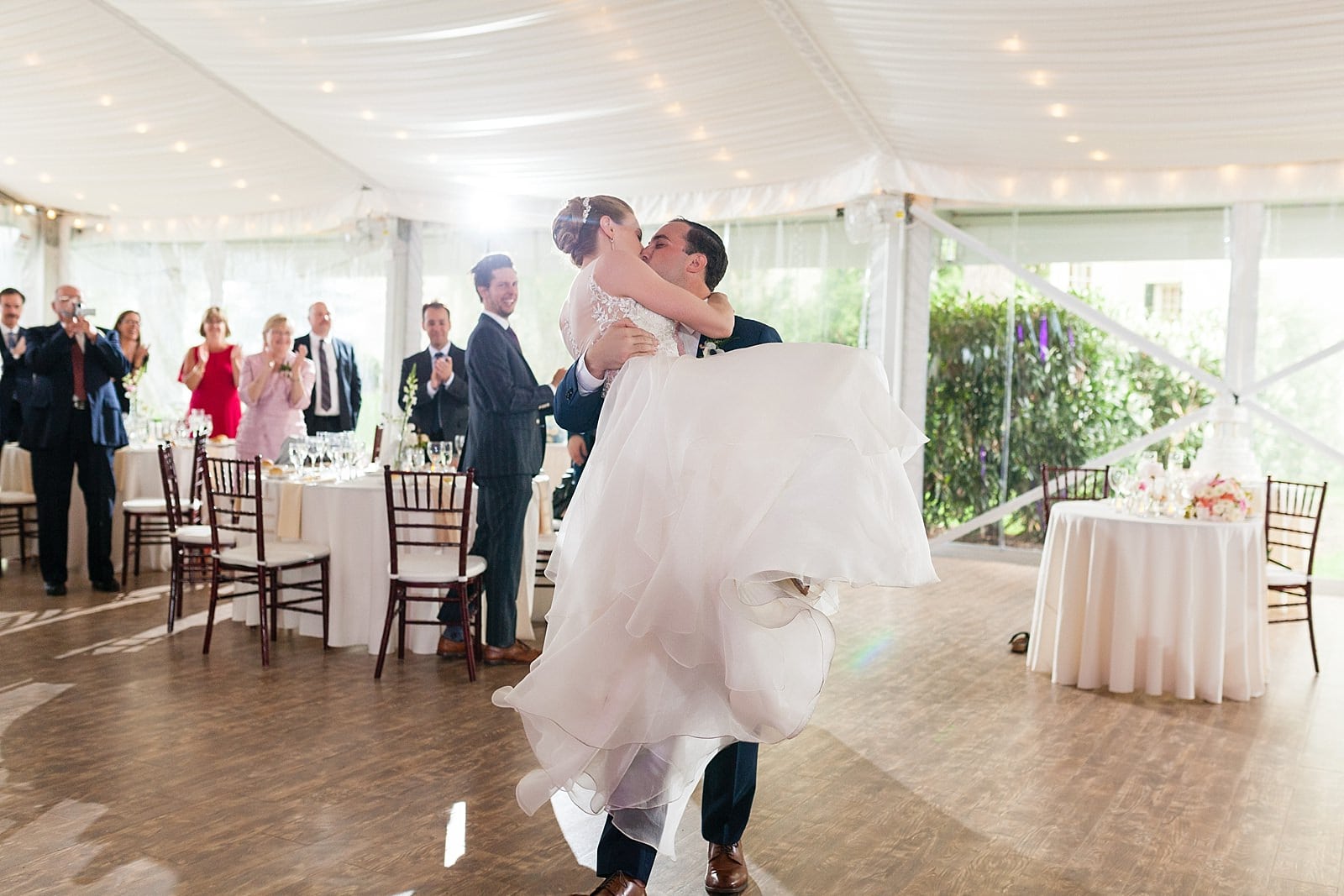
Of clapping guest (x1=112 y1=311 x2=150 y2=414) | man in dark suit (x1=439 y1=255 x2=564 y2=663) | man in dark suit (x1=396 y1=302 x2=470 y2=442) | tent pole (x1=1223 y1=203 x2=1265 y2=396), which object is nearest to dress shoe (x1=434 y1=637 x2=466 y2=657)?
man in dark suit (x1=439 y1=255 x2=564 y2=663)

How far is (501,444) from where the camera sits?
5480mm

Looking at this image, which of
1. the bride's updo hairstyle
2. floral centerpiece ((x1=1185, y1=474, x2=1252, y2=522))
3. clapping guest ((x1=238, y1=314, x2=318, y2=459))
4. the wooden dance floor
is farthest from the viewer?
clapping guest ((x1=238, y1=314, x2=318, y2=459))

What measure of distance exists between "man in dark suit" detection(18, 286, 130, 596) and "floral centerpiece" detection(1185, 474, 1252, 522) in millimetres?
5993

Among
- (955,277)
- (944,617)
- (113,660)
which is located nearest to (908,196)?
(955,277)

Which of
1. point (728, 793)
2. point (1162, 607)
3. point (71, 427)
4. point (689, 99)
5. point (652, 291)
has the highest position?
point (689, 99)

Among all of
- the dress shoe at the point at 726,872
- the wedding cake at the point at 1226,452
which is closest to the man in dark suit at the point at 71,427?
the dress shoe at the point at 726,872

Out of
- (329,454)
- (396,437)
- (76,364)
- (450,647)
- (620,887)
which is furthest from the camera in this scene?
(76,364)

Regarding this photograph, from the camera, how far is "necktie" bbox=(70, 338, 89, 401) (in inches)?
277

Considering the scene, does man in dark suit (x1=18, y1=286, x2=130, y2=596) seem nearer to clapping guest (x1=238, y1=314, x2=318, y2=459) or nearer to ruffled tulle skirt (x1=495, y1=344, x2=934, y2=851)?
clapping guest (x1=238, y1=314, x2=318, y2=459)

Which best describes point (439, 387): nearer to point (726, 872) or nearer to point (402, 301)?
point (726, 872)

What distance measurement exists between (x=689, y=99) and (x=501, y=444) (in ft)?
11.8

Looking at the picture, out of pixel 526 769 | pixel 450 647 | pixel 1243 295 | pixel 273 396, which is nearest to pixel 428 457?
pixel 450 647

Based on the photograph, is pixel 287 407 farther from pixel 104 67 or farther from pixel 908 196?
pixel 908 196

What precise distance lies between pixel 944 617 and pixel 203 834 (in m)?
4.91
